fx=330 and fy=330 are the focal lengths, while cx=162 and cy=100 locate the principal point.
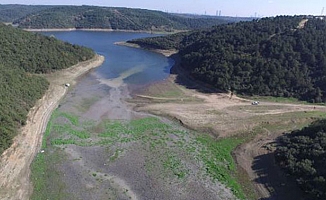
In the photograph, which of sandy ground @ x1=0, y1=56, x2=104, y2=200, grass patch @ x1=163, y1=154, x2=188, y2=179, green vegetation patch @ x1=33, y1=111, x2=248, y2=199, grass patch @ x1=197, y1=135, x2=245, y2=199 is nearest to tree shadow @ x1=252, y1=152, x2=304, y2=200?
grass patch @ x1=197, y1=135, x2=245, y2=199

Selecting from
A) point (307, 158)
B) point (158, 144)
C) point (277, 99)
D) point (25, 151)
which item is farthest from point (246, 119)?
point (25, 151)

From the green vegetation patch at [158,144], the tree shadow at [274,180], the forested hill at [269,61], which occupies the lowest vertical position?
the green vegetation patch at [158,144]

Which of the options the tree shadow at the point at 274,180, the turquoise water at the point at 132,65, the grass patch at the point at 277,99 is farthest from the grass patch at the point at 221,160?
the turquoise water at the point at 132,65

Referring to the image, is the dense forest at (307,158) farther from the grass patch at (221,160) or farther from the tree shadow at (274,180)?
the grass patch at (221,160)

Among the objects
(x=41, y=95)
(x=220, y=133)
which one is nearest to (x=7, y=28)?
(x=41, y=95)

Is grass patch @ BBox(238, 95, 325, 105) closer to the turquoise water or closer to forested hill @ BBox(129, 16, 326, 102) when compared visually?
forested hill @ BBox(129, 16, 326, 102)

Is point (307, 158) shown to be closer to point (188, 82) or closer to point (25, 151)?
point (25, 151)
